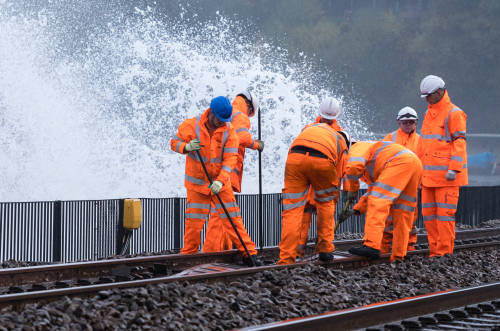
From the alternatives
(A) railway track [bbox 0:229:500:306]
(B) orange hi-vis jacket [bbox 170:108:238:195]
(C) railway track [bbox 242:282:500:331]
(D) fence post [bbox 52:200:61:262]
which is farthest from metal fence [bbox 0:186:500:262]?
(C) railway track [bbox 242:282:500:331]

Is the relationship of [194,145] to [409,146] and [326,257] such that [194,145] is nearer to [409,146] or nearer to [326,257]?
[326,257]

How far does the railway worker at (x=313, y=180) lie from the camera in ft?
25.1

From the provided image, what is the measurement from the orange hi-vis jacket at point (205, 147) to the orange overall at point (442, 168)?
2696 millimetres

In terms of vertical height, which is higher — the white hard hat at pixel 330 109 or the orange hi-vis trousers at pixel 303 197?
the white hard hat at pixel 330 109

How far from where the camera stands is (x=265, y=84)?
38.0 m

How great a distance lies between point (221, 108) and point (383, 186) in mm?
2044

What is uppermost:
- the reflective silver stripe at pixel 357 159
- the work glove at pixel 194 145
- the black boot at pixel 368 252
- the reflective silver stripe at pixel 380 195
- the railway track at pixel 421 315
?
the work glove at pixel 194 145

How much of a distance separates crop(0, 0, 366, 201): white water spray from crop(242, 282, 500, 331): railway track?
23.2m

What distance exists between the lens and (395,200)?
28.0 ft

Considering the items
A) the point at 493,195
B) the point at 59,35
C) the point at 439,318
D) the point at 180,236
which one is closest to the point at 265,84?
the point at 59,35

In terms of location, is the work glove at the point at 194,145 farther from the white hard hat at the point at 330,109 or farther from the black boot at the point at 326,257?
the black boot at the point at 326,257

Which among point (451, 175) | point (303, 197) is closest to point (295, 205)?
point (303, 197)

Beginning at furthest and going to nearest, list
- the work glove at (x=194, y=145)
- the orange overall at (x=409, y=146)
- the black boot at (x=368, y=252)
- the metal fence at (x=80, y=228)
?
1. the metal fence at (x=80, y=228)
2. the orange overall at (x=409, y=146)
3. the black boot at (x=368, y=252)
4. the work glove at (x=194, y=145)

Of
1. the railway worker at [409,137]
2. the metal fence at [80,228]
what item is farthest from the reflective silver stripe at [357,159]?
the metal fence at [80,228]
